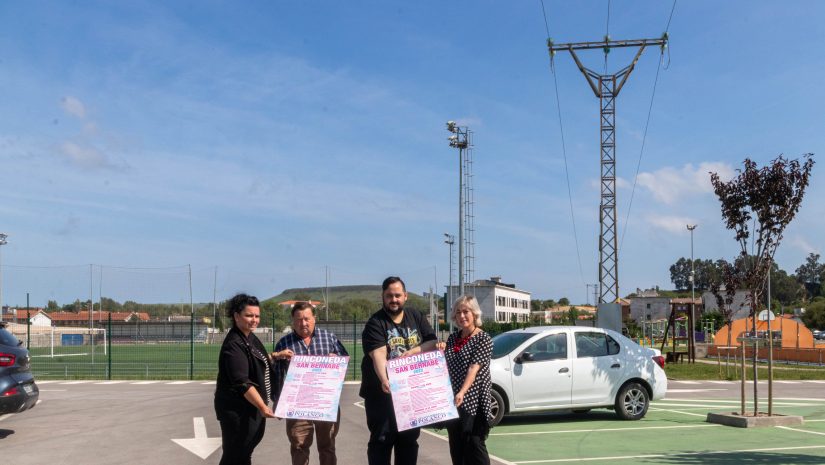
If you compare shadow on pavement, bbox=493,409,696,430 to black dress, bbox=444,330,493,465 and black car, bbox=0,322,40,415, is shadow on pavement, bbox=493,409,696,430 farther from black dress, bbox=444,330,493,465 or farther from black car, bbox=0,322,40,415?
black car, bbox=0,322,40,415

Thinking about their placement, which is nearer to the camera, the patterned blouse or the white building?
the patterned blouse

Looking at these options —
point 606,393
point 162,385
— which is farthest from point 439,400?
point 162,385

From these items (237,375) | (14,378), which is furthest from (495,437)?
(14,378)

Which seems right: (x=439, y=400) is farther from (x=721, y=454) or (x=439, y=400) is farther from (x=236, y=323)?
(x=721, y=454)

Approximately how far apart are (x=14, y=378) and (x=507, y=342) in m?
7.40

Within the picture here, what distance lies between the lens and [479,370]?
677cm

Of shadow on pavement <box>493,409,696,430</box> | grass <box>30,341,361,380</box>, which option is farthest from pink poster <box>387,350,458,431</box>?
grass <box>30,341,361,380</box>

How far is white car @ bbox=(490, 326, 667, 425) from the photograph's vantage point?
12969 millimetres

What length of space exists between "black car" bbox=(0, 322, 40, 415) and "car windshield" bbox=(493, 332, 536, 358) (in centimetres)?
695

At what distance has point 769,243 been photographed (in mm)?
13203

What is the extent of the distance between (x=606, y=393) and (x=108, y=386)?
48.4 feet

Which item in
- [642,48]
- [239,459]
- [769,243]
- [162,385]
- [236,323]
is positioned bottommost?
[162,385]

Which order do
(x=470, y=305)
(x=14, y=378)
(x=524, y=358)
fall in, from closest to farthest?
(x=470, y=305), (x=14, y=378), (x=524, y=358)

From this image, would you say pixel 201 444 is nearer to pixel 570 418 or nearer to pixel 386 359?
pixel 386 359
